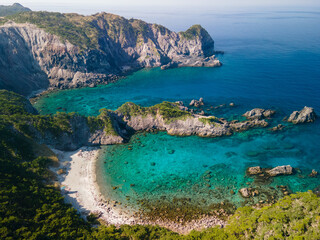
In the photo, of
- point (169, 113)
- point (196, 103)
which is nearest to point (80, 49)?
point (196, 103)

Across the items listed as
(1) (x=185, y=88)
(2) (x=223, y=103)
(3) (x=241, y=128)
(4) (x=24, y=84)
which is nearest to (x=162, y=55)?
(1) (x=185, y=88)

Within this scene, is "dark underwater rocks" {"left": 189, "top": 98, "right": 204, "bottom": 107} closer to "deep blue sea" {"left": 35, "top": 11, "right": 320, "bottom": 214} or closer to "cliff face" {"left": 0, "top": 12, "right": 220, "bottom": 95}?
"deep blue sea" {"left": 35, "top": 11, "right": 320, "bottom": 214}

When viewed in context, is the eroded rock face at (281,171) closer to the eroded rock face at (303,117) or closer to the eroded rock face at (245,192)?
the eroded rock face at (245,192)

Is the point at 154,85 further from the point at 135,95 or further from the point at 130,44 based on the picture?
the point at 130,44

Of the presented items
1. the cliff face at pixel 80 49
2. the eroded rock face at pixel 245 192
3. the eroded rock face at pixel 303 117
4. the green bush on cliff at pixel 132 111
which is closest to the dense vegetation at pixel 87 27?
the cliff face at pixel 80 49

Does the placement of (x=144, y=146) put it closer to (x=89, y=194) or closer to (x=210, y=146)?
(x=210, y=146)

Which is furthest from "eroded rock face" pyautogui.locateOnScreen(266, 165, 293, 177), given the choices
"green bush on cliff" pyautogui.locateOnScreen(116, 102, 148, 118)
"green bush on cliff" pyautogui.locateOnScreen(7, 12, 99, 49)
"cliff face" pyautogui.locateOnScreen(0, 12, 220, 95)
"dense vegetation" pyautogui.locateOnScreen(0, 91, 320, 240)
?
"green bush on cliff" pyautogui.locateOnScreen(7, 12, 99, 49)
